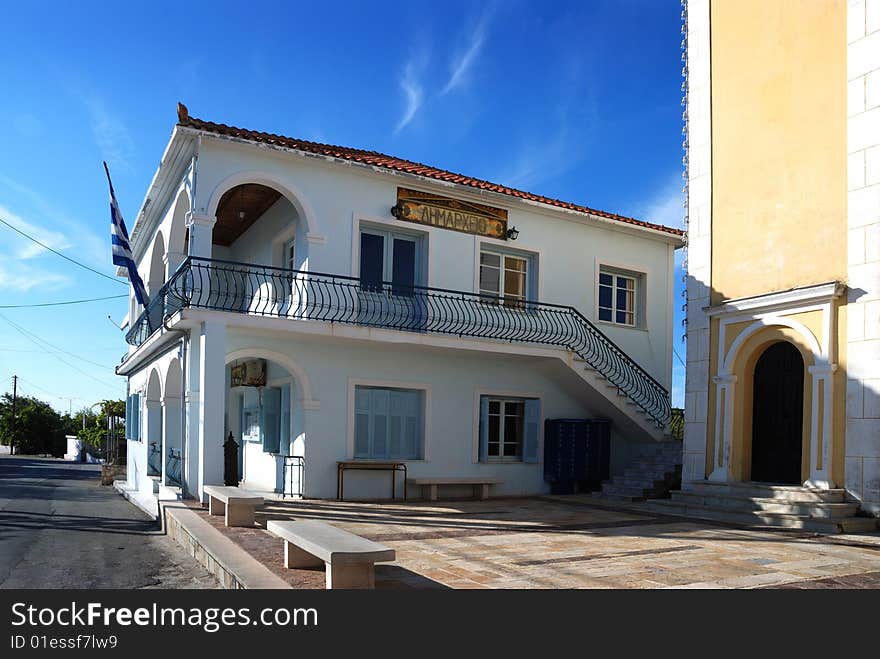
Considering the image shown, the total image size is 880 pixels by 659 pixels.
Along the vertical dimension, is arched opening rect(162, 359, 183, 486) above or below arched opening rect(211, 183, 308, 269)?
below

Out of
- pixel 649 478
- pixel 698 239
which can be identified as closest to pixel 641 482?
pixel 649 478

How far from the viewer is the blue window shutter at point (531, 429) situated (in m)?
15.5

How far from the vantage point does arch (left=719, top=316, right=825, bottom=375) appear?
10984 mm

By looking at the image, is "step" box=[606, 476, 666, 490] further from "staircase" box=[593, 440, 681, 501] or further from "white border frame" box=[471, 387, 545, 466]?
"white border frame" box=[471, 387, 545, 466]

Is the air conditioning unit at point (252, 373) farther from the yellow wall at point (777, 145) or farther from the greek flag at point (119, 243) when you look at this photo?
the yellow wall at point (777, 145)

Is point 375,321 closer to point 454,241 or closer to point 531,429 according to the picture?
point 454,241

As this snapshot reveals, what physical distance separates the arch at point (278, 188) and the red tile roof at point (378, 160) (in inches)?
22.1

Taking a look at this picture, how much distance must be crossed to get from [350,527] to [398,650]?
17.9ft

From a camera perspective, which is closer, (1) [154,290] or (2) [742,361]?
(2) [742,361]

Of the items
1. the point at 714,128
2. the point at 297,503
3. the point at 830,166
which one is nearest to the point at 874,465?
the point at 830,166

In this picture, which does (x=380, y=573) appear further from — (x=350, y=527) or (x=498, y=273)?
(x=498, y=273)

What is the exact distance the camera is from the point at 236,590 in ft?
19.6

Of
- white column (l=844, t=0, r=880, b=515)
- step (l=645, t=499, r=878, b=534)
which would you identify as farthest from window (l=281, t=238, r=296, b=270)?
white column (l=844, t=0, r=880, b=515)

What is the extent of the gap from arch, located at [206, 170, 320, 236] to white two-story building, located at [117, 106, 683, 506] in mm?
35
